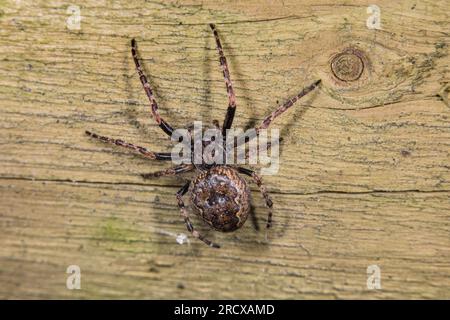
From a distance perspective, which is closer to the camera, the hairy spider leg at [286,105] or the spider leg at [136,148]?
the hairy spider leg at [286,105]

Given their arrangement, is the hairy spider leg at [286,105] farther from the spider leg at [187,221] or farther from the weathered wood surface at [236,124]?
the spider leg at [187,221]

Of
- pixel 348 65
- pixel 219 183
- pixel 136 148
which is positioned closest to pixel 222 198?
pixel 219 183

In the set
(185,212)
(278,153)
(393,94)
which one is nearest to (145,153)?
(185,212)

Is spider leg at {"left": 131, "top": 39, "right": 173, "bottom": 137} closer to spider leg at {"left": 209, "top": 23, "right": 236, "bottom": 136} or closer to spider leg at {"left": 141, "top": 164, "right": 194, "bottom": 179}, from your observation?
spider leg at {"left": 141, "top": 164, "right": 194, "bottom": 179}

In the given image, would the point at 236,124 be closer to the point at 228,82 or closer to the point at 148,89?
the point at 228,82

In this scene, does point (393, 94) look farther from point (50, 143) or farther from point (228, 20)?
point (50, 143)

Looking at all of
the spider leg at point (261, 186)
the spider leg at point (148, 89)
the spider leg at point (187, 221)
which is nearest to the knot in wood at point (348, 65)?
the spider leg at point (261, 186)
